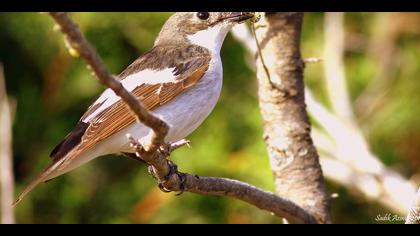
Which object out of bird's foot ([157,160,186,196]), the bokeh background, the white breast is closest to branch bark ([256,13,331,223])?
the white breast

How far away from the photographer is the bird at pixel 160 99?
9.05ft

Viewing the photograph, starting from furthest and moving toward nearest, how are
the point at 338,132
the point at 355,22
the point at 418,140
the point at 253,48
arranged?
1. the point at 355,22
2. the point at 418,140
3. the point at 338,132
4. the point at 253,48

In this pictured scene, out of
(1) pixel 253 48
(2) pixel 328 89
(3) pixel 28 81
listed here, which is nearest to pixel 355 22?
(2) pixel 328 89

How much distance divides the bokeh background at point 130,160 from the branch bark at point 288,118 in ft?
2.26

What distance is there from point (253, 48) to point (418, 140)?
1220 millimetres

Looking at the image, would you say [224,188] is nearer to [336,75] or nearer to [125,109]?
[125,109]

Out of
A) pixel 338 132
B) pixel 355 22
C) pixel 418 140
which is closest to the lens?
pixel 338 132

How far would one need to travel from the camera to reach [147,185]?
409cm

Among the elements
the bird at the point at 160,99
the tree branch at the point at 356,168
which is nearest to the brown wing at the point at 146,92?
the bird at the point at 160,99

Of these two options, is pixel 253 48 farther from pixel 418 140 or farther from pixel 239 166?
pixel 418 140

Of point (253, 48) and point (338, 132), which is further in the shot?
point (338, 132)

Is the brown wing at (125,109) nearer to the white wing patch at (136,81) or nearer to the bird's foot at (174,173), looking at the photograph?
the white wing patch at (136,81)

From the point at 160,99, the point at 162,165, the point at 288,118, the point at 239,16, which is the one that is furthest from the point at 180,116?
the point at 288,118

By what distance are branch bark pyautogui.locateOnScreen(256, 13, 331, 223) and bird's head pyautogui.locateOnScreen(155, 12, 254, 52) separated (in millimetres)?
185
